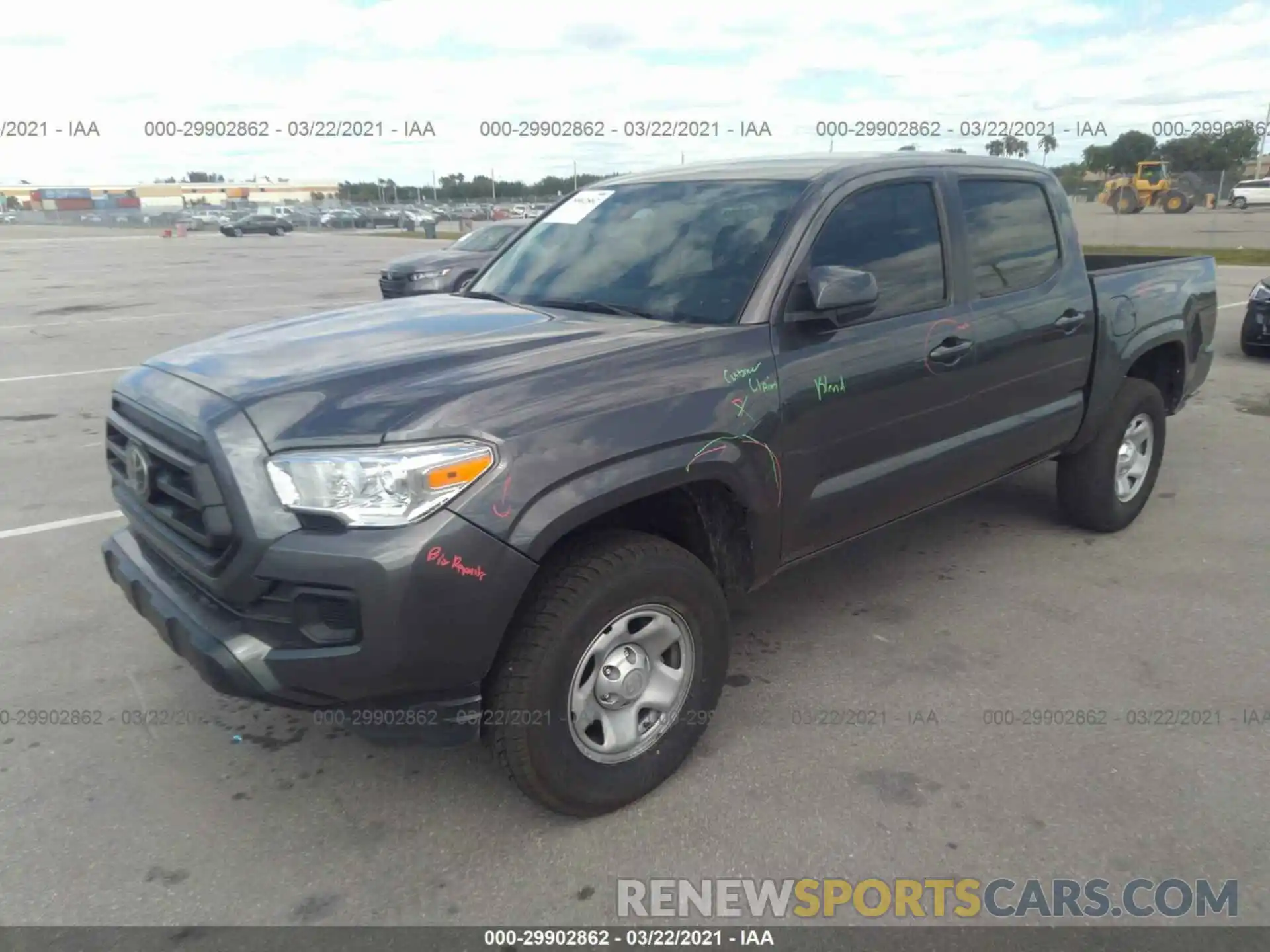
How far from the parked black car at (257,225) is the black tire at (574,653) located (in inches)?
2003

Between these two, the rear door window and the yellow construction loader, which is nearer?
the rear door window

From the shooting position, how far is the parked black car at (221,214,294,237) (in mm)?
48594

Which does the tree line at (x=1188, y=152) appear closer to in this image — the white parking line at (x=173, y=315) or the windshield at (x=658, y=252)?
the white parking line at (x=173, y=315)

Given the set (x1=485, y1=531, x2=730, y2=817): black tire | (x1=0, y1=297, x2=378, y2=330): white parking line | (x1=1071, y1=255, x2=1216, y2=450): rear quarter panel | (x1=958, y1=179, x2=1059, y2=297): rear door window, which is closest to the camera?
(x1=485, y1=531, x2=730, y2=817): black tire

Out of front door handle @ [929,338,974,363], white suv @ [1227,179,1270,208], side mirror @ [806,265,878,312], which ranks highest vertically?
white suv @ [1227,179,1270,208]

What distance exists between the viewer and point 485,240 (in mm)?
15203

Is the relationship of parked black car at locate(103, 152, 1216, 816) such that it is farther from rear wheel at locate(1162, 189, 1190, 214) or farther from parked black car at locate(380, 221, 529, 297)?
rear wheel at locate(1162, 189, 1190, 214)

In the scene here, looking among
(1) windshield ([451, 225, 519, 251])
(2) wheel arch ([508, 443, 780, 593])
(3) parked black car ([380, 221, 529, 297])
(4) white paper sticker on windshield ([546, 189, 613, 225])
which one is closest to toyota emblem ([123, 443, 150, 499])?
(2) wheel arch ([508, 443, 780, 593])

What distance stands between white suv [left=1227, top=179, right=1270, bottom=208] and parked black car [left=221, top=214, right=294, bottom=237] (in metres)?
45.8

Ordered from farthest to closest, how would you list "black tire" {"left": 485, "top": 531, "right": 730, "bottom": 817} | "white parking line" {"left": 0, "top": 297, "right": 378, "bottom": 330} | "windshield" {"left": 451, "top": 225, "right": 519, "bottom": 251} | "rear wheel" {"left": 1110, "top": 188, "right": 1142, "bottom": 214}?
"rear wheel" {"left": 1110, "top": 188, "right": 1142, "bottom": 214}
"windshield" {"left": 451, "top": 225, "right": 519, "bottom": 251}
"white parking line" {"left": 0, "top": 297, "right": 378, "bottom": 330}
"black tire" {"left": 485, "top": 531, "right": 730, "bottom": 817}

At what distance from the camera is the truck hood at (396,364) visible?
252 cm

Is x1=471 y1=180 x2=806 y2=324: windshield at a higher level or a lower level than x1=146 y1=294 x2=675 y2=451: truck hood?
higher

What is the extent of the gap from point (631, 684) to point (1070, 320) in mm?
2906

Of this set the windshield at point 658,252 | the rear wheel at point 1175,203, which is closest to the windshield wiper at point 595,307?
the windshield at point 658,252
